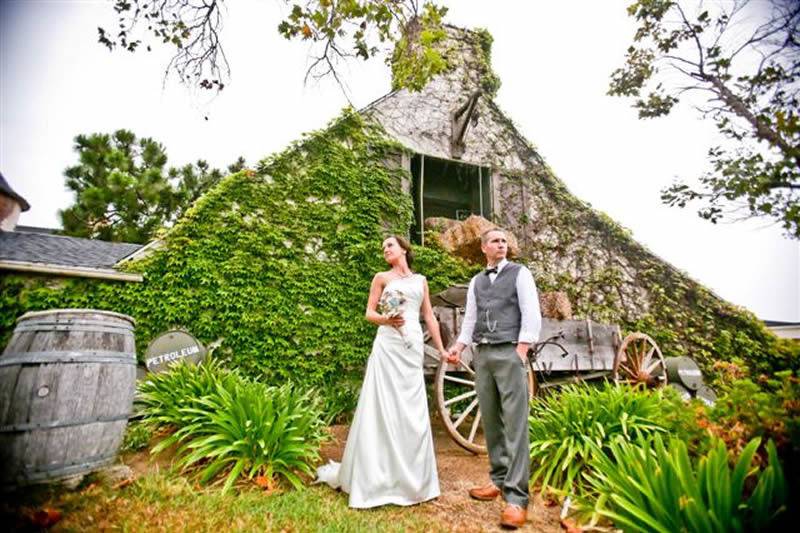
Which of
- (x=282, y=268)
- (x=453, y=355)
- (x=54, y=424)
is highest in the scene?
(x=282, y=268)

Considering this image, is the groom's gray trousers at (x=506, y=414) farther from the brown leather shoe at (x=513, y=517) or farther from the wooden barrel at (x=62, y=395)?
the wooden barrel at (x=62, y=395)

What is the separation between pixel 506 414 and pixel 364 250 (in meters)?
3.83

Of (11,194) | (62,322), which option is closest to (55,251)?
(11,194)

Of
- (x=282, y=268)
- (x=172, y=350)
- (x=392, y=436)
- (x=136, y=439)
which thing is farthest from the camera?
(x=282, y=268)

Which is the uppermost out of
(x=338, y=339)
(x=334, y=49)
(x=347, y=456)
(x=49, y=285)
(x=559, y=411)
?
(x=334, y=49)

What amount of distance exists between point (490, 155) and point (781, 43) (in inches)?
235

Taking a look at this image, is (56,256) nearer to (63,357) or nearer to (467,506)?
(63,357)

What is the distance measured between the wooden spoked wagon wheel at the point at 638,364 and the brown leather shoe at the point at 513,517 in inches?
133

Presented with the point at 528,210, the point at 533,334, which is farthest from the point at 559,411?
the point at 528,210

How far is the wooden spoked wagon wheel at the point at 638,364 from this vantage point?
18.3 ft

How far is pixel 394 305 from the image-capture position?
320cm

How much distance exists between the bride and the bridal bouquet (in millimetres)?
13

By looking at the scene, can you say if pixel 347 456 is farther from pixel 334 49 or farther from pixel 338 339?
pixel 334 49

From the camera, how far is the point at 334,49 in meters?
3.36
